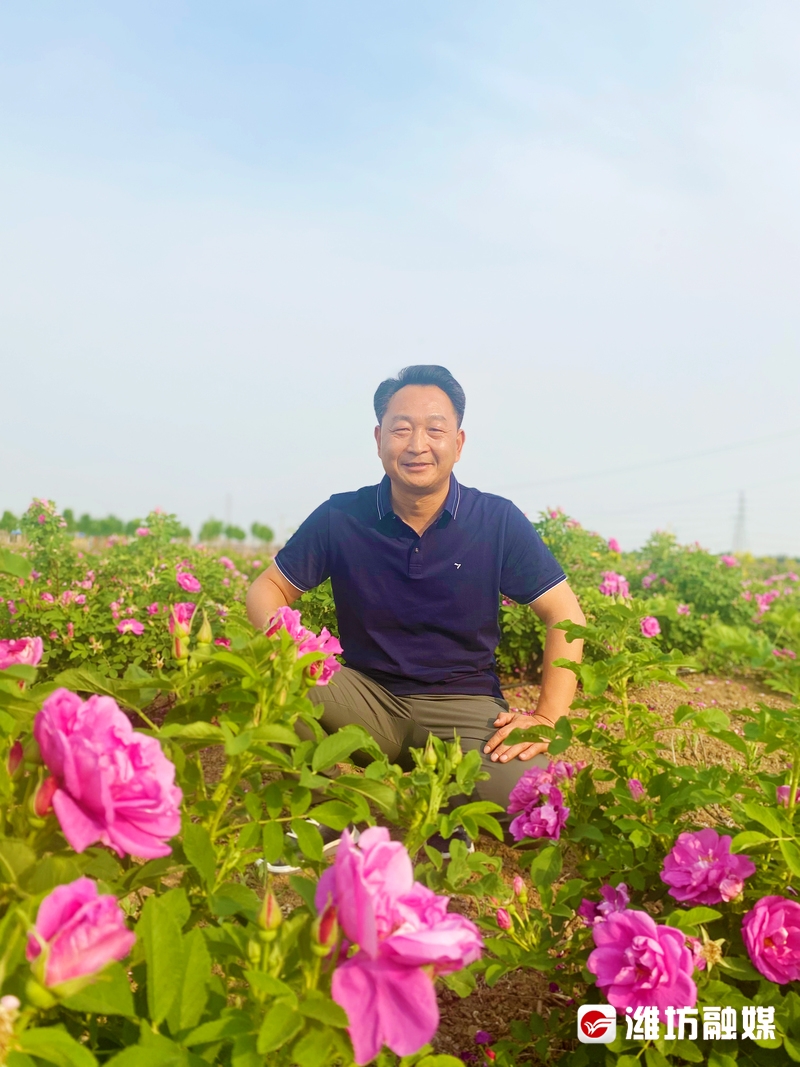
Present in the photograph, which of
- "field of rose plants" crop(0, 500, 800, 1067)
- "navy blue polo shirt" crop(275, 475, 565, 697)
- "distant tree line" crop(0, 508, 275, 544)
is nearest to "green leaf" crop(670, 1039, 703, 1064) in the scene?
"field of rose plants" crop(0, 500, 800, 1067)

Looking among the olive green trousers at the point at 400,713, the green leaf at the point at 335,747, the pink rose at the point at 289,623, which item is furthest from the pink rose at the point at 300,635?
the olive green trousers at the point at 400,713

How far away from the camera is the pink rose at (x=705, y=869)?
1466mm

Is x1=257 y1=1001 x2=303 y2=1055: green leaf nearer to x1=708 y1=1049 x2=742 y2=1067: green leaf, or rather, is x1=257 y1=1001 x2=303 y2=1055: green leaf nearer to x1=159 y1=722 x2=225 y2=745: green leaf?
x1=159 y1=722 x2=225 y2=745: green leaf

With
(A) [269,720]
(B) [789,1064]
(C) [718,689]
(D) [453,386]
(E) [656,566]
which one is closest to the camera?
(A) [269,720]

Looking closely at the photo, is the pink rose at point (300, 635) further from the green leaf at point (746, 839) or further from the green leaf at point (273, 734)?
the green leaf at point (746, 839)

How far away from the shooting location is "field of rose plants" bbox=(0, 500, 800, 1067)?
82 cm

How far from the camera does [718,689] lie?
5.68m

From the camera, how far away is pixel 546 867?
1604 millimetres

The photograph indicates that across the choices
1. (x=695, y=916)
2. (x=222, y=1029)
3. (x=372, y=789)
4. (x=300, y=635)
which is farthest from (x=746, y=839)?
(x=222, y=1029)

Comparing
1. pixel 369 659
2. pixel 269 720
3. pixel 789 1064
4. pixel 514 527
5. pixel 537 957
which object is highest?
Result: pixel 514 527

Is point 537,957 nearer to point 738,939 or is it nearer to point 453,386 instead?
point 738,939

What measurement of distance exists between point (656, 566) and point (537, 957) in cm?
610

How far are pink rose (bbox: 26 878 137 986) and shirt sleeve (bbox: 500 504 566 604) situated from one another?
240 centimetres

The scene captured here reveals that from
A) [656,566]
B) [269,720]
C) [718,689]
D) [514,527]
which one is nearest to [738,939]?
[269,720]
